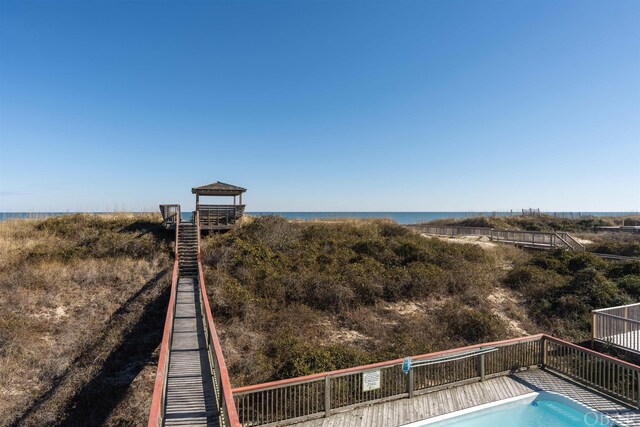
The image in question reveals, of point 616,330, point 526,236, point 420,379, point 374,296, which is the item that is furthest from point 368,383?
point 526,236

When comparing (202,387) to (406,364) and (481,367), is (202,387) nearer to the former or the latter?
(406,364)

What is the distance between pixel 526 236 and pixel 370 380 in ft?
87.9

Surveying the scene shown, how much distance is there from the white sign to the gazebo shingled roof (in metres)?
18.1

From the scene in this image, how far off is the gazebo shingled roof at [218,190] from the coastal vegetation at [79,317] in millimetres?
3578

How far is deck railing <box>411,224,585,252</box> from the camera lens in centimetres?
2615

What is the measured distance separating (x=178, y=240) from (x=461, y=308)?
1590cm

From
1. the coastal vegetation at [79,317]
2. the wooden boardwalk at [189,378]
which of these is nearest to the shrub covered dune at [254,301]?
the coastal vegetation at [79,317]

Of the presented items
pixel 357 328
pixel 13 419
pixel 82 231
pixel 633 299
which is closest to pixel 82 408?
pixel 13 419

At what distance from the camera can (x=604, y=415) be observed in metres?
8.20

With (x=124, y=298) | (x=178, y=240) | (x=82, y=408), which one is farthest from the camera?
(x=178, y=240)

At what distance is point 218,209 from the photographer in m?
23.4

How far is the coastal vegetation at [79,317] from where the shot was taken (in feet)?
31.4

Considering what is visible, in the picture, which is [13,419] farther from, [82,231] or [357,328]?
[82,231]

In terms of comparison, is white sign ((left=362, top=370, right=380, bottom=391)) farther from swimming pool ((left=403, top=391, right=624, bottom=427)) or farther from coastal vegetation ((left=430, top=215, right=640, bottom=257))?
coastal vegetation ((left=430, top=215, right=640, bottom=257))
